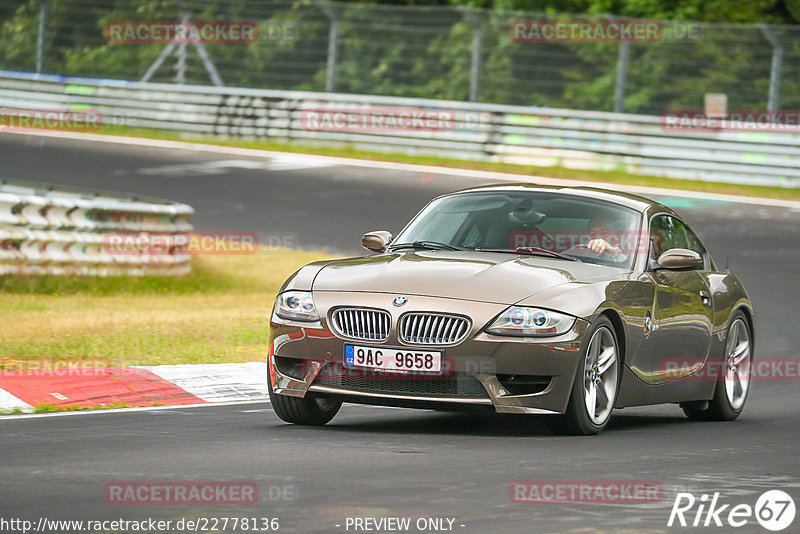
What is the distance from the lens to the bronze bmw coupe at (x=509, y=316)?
8.05m

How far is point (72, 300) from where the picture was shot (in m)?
15.9

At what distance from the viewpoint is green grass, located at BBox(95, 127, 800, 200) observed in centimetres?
2534

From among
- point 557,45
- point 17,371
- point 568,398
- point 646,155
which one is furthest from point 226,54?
point 568,398

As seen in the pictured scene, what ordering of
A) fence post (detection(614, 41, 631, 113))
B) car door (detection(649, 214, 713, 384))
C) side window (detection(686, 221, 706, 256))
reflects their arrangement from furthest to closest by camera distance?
fence post (detection(614, 41, 631, 113)), side window (detection(686, 221, 706, 256)), car door (detection(649, 214, 713, 384))

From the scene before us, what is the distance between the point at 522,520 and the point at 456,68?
23.2 meters

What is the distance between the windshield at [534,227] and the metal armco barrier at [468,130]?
16.2 metres

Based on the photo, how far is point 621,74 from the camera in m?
26.8

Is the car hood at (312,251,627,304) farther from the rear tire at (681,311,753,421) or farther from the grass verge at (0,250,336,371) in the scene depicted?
the grass verge at (0,250,336,371)

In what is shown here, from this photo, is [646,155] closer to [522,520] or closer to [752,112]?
[752,112]

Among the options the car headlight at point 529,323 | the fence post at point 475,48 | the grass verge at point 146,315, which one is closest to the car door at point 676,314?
the car headlight at point 529,323

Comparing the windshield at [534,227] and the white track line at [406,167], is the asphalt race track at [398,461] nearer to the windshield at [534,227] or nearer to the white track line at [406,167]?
the windshield at [534,227]

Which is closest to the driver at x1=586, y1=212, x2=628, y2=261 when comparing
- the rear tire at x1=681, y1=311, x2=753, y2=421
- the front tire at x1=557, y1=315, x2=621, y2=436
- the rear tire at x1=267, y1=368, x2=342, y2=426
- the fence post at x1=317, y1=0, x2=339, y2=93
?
the front tire at x1=557, y1=315, x2=621, y2=436

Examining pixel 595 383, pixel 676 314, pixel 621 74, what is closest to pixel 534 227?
pixel 676 314

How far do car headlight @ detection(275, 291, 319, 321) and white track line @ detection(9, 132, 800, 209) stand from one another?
1418cm
